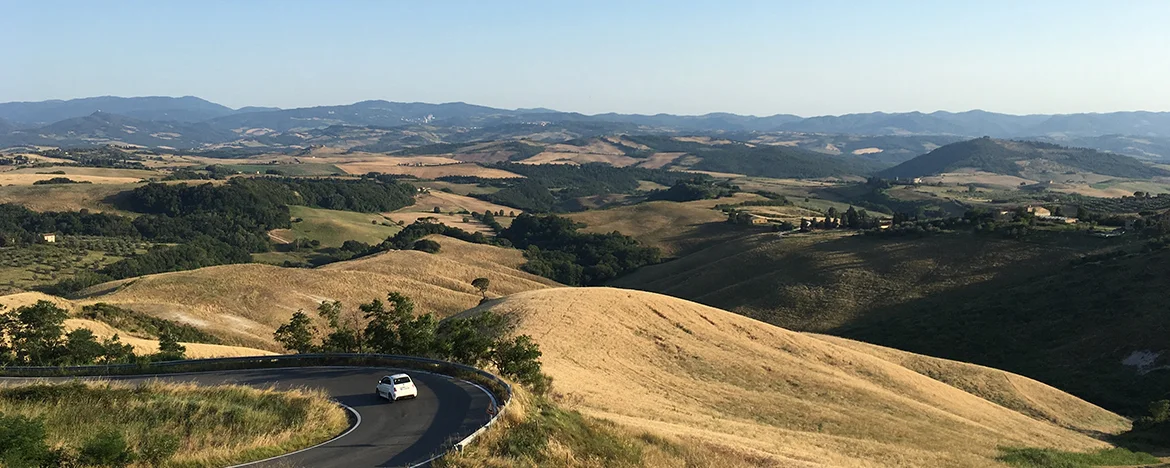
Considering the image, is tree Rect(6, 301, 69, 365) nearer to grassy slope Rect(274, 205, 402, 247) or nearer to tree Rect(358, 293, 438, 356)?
tree Rect(358, 293, 438, 356)

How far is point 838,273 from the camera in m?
105

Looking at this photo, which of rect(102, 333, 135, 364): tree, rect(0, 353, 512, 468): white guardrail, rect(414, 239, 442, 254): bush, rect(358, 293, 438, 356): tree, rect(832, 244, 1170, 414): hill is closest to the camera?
rect(0, 353, 512, 468): white guardrail

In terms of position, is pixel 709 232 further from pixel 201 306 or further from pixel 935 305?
Result: pixel 201 306

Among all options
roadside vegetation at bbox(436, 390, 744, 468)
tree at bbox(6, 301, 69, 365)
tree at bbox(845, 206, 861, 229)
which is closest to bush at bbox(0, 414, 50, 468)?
roadside vegetation at bbox(436, 390, 744, 468)

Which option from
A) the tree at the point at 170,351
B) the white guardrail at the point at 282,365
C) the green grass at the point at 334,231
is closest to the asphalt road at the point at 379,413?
the white guardrail at the point at 282,365

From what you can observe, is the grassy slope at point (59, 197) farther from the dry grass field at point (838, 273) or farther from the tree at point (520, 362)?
the tree at point (520, 362)

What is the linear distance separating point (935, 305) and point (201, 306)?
86740mm

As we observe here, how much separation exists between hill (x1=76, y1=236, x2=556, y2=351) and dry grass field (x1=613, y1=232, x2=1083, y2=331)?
31395mm

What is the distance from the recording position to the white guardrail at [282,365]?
90.9 ft

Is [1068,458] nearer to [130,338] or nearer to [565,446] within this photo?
[565,446]

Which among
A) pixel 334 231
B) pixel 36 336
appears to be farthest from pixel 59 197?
pixel 36 336

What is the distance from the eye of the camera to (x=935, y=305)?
89.6m

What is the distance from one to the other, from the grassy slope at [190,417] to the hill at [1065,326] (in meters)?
64.4

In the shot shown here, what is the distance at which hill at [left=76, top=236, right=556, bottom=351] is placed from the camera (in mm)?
70938
